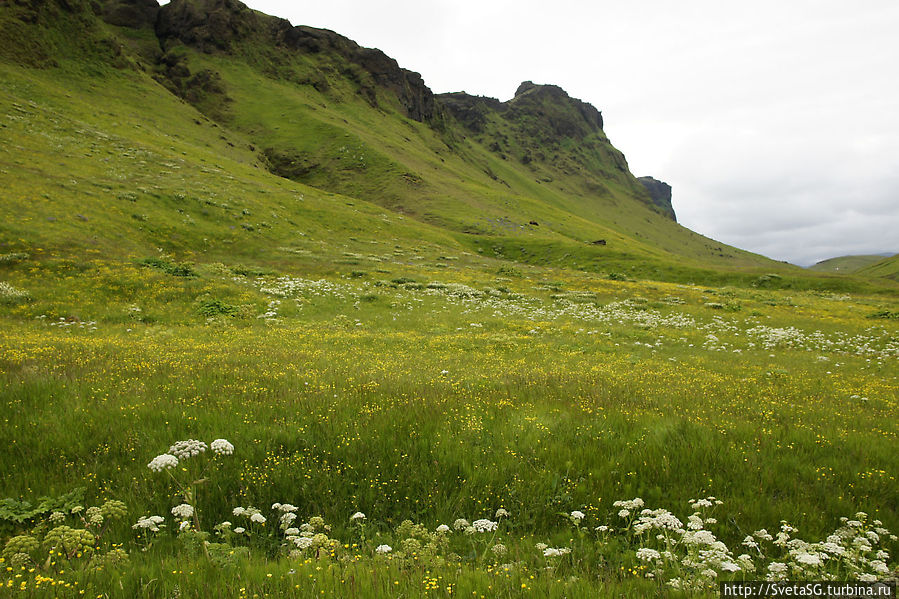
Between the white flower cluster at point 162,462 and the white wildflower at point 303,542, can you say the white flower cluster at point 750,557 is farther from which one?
the white flower cluster at point 162,462

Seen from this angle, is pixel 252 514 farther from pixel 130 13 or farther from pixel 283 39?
pixel 130 13

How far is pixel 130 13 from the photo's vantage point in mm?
117438

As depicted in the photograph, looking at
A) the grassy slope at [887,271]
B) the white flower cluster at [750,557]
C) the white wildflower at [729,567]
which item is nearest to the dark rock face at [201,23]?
the white flower cluster at [750,557]

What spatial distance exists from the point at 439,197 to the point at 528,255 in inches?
1325

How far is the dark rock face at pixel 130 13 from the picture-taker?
115125 mm

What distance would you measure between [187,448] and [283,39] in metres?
167

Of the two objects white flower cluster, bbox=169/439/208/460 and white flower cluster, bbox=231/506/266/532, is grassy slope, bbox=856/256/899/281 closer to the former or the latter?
white flower cluster, bbox=231/506/266/532

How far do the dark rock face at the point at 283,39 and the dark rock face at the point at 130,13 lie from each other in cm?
283

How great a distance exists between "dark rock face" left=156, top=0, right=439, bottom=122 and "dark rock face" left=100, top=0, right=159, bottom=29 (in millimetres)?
2833

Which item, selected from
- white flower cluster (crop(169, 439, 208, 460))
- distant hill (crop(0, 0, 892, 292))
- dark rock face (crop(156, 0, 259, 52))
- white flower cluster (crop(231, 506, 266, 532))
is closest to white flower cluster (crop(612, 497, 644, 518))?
white flower cluster (crop(231, 506, 266, 532))

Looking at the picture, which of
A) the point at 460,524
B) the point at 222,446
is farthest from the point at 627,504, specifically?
the point at 222,446

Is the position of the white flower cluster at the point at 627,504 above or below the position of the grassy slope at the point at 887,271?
below

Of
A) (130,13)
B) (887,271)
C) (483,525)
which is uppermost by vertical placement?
(130,13)

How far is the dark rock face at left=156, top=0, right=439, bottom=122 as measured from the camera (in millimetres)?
116050
